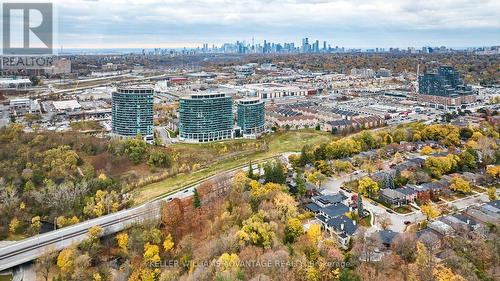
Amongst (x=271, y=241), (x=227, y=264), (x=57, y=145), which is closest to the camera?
(x=227, y=264)

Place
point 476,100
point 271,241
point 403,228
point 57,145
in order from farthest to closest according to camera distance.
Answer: point 476,100 < point 57,145 < point 403,228 < point 271,241

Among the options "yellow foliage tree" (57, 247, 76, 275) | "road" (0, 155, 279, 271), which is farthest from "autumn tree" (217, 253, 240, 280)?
"yellow foliage tree" (57, 247, 76, 275)

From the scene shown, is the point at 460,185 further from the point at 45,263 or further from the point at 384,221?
the point at 45,263

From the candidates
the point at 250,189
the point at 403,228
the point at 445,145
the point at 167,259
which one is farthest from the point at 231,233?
the point at 445,145

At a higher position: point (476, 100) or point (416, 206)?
point (476, 100)

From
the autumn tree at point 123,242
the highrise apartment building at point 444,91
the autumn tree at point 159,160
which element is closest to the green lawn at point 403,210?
the autumn tree at point 123,242

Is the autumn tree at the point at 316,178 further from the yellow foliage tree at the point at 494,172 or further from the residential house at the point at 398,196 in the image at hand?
the yellow foliage tree at the point at 494,172

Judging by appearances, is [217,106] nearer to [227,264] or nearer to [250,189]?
[250,189]
